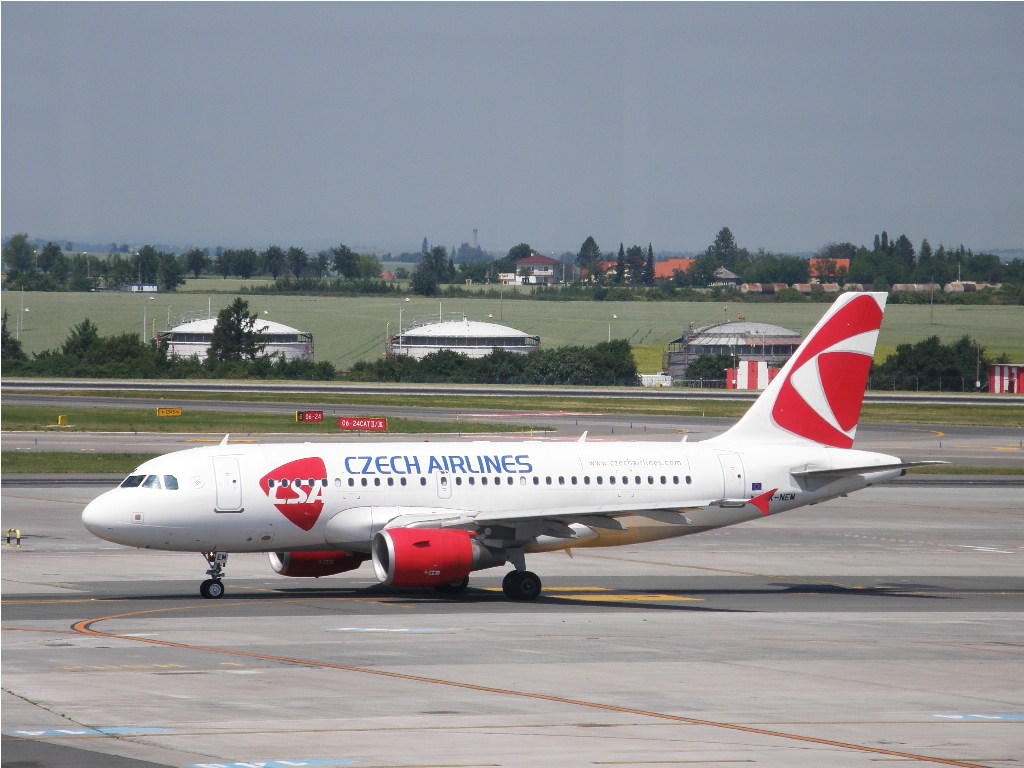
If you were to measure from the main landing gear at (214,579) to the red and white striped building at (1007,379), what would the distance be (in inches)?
5402

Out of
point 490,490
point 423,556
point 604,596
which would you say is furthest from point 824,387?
point 423,556

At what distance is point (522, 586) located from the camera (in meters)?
38.3

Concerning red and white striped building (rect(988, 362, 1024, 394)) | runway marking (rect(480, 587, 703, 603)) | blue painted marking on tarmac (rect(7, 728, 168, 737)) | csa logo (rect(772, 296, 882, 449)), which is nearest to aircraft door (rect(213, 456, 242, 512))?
runway marking (rect(480, 587, 703, 603))

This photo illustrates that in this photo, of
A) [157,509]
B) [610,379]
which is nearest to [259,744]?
[157,509]

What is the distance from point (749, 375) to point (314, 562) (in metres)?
130

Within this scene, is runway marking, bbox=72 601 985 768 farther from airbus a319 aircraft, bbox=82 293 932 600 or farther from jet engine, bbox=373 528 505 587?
jet engine, bbox=373 528 505 587

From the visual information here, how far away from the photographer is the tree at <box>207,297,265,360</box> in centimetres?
19338

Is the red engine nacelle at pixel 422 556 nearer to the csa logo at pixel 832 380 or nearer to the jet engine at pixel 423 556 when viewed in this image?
the jet engine at pixel 423 556

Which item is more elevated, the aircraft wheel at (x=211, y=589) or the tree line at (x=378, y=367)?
the tree line at (x=378, y=367)

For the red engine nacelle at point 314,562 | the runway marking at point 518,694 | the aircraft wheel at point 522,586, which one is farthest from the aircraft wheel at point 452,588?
the runway marking at point 518,694

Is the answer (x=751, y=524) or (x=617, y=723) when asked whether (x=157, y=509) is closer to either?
(x=617, y=723)

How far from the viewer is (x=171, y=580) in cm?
4219

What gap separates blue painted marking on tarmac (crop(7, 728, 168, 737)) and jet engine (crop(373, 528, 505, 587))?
14274mm

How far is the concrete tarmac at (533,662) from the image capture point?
21.7 m
